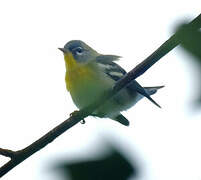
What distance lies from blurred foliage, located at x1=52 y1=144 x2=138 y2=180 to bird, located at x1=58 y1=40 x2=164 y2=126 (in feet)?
16.6

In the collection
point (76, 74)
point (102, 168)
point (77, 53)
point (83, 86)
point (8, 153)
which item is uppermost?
point (77, 53)

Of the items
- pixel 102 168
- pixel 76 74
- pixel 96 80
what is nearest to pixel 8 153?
pixel 102 168

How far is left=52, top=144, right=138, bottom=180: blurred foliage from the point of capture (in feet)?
1.40

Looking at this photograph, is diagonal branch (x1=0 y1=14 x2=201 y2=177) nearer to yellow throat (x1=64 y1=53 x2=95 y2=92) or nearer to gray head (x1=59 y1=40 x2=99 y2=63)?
yellow throat (x1=64 y1=53 x2=95 y2=92)

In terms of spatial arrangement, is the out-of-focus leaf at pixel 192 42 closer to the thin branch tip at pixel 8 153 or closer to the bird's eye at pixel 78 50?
the thin branch tip at pixel 8 153

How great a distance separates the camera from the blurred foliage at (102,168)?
43 centimetres

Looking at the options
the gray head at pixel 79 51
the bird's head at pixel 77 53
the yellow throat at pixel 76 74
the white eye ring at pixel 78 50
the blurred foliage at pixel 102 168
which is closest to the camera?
the blurred foliage at pixel 102 168

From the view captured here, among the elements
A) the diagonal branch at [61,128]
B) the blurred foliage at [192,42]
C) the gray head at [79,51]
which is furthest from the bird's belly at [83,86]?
the blurred foliage at [192,42]

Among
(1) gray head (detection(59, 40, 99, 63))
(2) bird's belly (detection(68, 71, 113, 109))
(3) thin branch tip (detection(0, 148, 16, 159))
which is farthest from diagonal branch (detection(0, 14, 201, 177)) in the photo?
(1) gray head (detection(59, 40, 99, 63))

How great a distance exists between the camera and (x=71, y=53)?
7621mm

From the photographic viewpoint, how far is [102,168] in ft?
1.44

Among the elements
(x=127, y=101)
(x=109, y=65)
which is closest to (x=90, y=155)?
(x=127, y=101)

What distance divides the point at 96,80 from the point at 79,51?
154 centimetres

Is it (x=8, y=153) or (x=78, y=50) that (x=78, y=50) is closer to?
(x=78, y=50)
